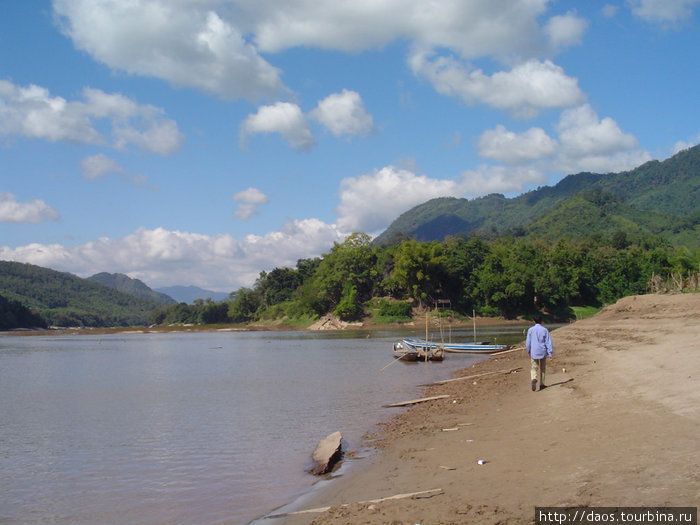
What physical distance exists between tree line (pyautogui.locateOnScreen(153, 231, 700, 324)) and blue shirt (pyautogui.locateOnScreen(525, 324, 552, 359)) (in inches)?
3362

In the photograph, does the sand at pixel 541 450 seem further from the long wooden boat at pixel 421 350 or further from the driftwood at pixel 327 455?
the long wooden boat at pixel 421 350

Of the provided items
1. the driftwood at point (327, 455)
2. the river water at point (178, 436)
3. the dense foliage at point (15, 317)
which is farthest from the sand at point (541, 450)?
the dense foliage at point (15, 317)

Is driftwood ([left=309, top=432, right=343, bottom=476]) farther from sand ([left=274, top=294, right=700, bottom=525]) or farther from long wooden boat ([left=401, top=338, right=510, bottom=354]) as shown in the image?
long wooden boat ([left=401, top=338, right=510, bottom=354])

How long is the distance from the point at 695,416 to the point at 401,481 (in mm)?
5650

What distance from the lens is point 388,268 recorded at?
4616 inches

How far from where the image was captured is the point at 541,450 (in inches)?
404

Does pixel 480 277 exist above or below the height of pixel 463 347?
above

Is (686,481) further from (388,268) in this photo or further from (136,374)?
(388,268)

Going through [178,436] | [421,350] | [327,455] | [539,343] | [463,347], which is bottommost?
[178,436]

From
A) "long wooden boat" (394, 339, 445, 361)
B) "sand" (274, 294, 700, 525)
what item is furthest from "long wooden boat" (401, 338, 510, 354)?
"sand" (274, 294, 700, 525)

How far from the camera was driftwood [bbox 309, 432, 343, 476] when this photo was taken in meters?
12.3

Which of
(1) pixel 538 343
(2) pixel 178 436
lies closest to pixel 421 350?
(1) pixel 538 343

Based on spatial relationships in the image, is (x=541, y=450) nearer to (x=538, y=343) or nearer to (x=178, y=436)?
(x=538, y=343)

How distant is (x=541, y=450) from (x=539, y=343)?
7.18 meters
